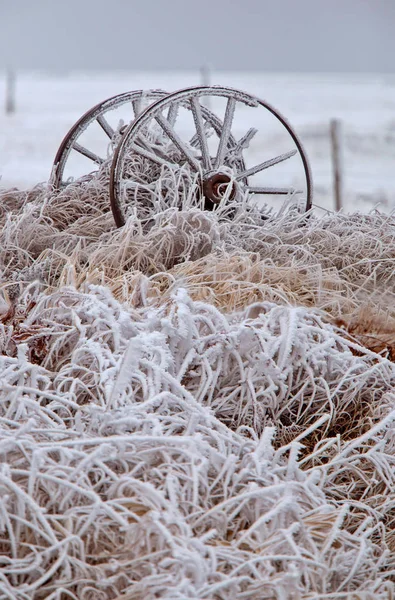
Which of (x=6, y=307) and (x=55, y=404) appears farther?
(x=6, y=307)

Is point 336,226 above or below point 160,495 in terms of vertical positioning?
above

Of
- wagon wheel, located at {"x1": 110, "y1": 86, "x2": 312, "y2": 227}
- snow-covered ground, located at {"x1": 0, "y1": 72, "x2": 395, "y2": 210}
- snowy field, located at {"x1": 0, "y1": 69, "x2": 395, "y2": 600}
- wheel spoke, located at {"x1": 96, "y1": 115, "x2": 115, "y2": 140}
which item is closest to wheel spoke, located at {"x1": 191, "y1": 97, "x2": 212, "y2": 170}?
wagon wheel, located at {"x1": 110, "y1": 86, "x2": 312, "y2": 227}

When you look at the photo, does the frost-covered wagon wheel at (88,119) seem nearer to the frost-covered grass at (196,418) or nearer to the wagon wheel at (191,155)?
the wagon wheel at (191,155)

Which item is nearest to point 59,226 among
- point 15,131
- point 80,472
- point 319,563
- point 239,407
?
point 239,407

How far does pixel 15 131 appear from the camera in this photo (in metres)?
9.86

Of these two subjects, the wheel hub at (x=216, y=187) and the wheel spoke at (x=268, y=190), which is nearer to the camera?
the wheel hub at (x=216, y=187)

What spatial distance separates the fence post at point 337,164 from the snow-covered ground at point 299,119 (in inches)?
24.0

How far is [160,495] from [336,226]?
1286mm

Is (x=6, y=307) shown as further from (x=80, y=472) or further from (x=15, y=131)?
(x=15, y=131)

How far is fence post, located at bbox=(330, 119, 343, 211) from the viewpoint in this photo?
15.9 feet

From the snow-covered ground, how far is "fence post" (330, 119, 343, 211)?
2.00 feet

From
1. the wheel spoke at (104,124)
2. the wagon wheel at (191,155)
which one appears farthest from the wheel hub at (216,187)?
the wheel spoke at (104,124)

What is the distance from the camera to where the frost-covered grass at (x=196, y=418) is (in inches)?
35.4

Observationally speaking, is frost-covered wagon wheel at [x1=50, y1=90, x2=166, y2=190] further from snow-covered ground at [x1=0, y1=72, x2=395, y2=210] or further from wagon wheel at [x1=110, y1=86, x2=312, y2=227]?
snow-covered ground at [x1=0, y1=72, x2=395, y2=210]
